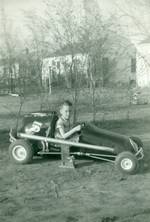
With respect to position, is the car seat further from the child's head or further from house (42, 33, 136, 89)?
house (42, 33, 136, 89)

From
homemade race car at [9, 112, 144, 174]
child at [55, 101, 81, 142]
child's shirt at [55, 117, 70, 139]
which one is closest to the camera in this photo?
homemade race car at [9, 112, 144, 174]

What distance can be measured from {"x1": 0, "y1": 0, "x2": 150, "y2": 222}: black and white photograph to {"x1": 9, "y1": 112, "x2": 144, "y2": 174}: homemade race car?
0.02 m

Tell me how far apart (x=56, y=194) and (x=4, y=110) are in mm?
12416

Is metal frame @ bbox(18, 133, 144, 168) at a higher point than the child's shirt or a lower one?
lower

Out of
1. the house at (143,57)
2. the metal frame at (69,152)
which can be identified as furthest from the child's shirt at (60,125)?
the house at (143,57)

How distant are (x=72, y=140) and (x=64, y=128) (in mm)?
316

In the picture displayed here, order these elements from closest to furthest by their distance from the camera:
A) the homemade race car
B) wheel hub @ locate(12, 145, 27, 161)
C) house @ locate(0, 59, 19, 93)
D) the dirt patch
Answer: the dirt patch < the homemade race car < wheel hub @ locate(12, 145, 27, 161) < house @ locate(0, 59, 19, 93)

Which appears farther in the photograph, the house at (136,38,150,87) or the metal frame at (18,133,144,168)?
the house at (136,38,150,87)

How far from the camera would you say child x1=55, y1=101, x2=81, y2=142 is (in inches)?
281

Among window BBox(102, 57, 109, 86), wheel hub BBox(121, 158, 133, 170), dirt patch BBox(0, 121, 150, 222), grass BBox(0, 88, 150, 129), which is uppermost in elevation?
window BBox(102, 57, 109, 86)

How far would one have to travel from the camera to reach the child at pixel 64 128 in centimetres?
714

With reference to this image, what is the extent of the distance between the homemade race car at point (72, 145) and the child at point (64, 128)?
0.31 feet

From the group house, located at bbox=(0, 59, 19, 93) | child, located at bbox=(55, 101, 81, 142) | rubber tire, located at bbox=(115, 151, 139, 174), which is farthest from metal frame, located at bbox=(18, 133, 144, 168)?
house, located at bbox=(0, 59, 19, 93)

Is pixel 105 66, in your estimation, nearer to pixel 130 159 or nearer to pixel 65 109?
pixel 65 109
